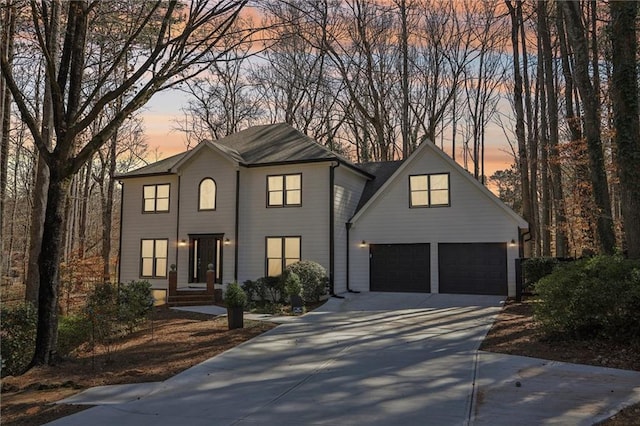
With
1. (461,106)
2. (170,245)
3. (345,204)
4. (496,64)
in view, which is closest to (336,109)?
(461,106)

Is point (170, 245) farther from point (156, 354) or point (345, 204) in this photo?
point (156, 354)

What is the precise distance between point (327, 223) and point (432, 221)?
12.9 feet

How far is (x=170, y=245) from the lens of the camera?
19344mm

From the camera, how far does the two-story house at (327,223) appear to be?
54.7ft

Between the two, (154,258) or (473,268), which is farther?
(154,258)

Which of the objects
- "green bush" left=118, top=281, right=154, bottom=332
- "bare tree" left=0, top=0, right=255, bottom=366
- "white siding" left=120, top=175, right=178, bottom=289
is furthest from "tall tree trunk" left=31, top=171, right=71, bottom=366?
"white siding" left=120, top=175, right=178, bottom=289

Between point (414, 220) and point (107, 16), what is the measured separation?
471 inches

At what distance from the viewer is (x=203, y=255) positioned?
18672 millimetres

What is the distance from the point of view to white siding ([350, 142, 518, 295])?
1634 centimetres

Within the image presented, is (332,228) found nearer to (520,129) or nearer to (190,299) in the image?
(190,299)

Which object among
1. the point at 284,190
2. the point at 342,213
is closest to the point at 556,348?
the point at 342,213

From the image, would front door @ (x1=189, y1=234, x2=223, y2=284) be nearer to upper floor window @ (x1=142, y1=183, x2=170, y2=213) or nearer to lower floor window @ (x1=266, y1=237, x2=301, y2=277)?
lower floor window @ (x1=266, y1=237, x2=301, y2=277)

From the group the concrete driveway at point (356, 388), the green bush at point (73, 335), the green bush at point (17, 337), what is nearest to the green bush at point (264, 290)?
the green bush at point (73, 335)

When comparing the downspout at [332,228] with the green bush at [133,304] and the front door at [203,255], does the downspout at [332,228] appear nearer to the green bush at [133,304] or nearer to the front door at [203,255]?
the front door at [203,255]
